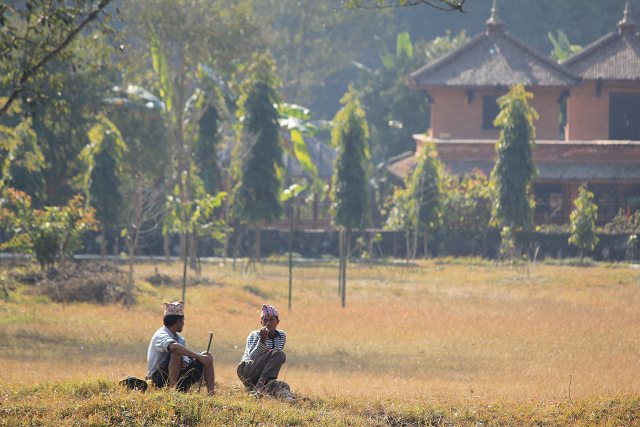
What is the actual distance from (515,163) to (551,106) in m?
9.44

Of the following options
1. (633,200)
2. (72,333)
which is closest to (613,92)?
(633,200)

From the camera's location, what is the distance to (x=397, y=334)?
12820mm

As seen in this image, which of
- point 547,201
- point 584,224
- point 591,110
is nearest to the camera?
point 584,224

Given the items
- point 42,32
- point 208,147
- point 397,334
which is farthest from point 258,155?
point 42,32

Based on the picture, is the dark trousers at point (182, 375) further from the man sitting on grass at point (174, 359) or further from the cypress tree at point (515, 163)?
the cypress tree at point (515, 163)

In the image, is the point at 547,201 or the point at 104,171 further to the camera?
the point at 547,201

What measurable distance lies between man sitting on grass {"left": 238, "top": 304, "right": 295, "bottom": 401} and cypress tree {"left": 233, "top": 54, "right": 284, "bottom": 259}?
1975cm

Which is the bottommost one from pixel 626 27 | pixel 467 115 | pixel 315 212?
pixel 315 212

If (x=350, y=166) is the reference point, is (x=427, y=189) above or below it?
below

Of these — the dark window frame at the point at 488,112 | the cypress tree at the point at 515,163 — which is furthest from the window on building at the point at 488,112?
the cypress tree at the point at 515,163

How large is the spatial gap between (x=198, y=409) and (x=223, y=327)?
697 cm

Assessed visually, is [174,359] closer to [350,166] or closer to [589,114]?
[350,166]

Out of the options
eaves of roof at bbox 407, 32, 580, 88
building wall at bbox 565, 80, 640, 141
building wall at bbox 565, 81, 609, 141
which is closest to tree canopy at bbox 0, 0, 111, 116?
eaves of roof at bbox 407, 32, 580, 88

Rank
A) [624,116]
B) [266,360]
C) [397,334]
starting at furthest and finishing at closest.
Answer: [624,116] < [397,334] < [266,360]
